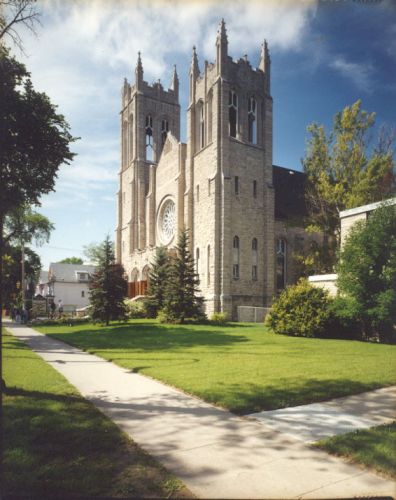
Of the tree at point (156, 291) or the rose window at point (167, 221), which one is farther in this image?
the rose window at point (167, 221)

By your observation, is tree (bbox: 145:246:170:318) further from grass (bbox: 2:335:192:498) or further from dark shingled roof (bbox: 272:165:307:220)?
grass (bbox: 2:335:192:498)

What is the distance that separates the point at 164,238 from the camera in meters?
37.6

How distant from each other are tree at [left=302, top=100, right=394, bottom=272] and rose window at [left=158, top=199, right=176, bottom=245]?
558 inches

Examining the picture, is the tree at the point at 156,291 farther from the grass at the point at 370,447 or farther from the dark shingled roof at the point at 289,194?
the grass at the point at 370,447

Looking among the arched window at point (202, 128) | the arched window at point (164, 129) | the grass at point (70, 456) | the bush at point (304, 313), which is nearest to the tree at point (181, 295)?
the bush at point (304, 313)

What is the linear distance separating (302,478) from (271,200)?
96.7 feet

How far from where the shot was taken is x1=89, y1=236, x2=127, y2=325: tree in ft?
76.2

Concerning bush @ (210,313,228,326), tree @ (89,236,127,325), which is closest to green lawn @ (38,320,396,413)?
tree @ (89,236,127,325)

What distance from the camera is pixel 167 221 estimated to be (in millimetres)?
37688

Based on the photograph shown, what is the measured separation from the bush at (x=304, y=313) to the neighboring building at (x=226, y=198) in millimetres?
10435

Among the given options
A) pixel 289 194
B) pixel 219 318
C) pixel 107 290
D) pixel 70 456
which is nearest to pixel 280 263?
pixel 289 194

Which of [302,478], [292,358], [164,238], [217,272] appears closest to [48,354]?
[292,358]

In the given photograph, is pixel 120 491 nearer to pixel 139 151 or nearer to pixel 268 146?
pixel 268 146

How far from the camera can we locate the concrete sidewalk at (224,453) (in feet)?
10.7
